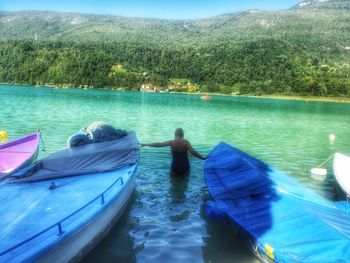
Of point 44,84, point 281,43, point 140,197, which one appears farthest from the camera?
point 281,43

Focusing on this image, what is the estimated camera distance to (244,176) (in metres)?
11.5

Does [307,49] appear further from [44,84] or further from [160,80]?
[44,84]

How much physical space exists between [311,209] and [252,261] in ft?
5.76

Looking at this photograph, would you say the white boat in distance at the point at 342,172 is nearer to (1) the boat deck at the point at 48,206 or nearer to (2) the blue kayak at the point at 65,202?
(2) the blue kayak at the point at 65,202

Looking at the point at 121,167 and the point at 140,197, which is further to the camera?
the point at 140,197

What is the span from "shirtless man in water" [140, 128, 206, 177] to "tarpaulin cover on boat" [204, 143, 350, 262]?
158 cm

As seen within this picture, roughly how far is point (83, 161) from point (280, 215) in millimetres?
5829

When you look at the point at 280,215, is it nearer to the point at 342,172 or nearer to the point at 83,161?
the point at 83,161

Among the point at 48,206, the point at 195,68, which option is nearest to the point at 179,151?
the point at 48,206

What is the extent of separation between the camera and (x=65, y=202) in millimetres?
8352

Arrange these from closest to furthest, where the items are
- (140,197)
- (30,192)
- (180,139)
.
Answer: (30,192)
(140,197)
(180,139)

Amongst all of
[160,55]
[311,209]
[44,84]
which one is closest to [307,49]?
[160,55]

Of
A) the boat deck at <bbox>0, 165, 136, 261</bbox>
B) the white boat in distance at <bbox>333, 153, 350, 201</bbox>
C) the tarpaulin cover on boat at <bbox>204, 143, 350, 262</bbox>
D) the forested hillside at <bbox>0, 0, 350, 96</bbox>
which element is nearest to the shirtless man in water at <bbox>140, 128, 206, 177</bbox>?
the tarpaulin cover on boat at <bbox>204, 143, 350, 262</bbox>

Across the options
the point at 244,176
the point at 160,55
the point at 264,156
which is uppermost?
the point at 160,55
